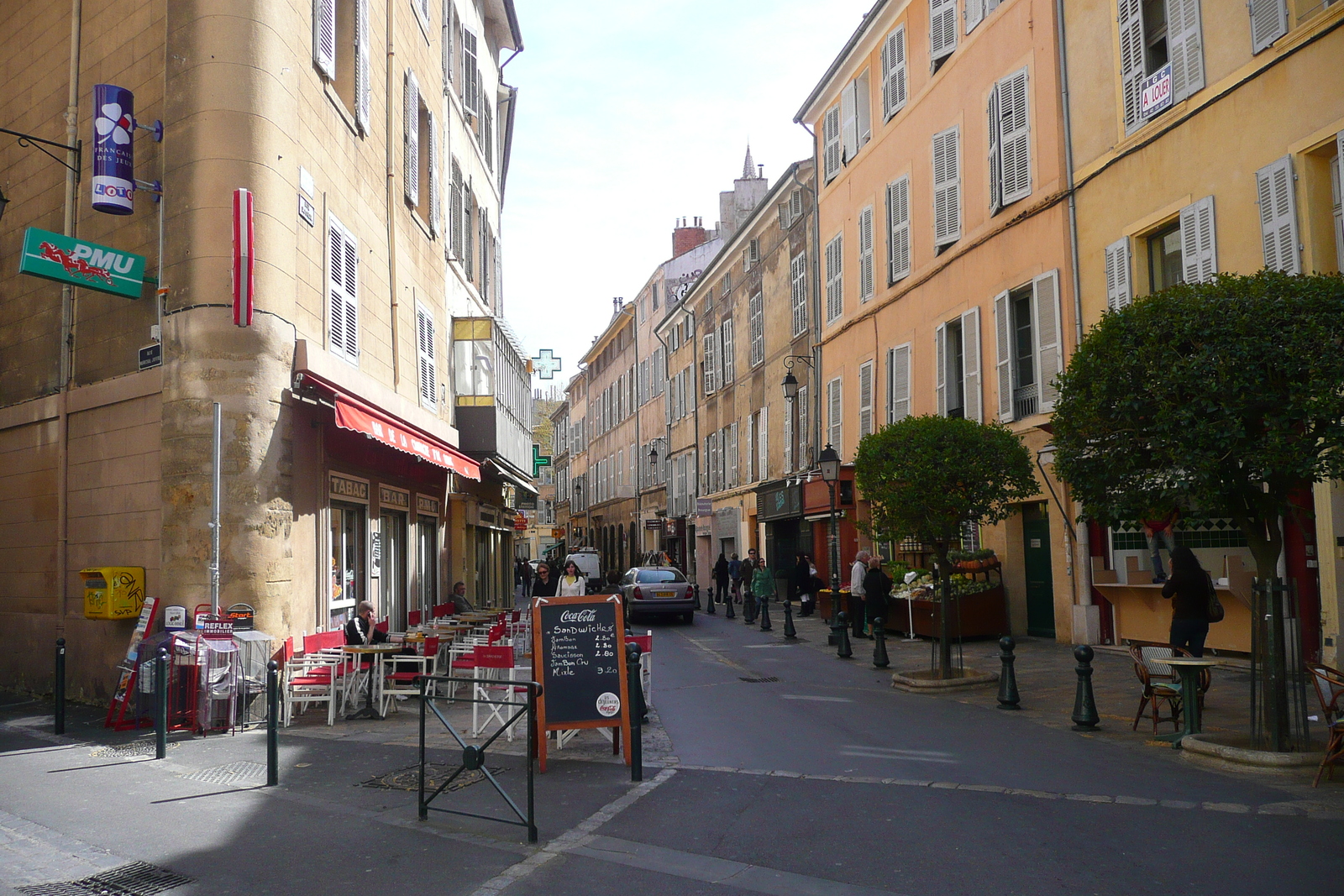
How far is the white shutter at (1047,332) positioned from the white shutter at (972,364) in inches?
72.1

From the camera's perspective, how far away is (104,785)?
25.8 ft

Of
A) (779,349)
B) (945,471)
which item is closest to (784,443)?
(779,349)

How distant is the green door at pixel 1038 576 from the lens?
17.4 metres

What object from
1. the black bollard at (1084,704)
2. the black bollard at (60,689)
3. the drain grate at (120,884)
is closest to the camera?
the drain grate at (120,884)

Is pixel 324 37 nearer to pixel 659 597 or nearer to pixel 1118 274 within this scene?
pixel 1118 274

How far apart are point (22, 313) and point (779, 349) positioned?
20.5 m

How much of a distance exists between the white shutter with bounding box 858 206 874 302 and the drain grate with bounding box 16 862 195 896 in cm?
2038

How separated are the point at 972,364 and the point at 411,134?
35.1ft

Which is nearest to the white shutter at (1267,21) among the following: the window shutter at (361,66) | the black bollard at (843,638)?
the black bollard at (843,638)

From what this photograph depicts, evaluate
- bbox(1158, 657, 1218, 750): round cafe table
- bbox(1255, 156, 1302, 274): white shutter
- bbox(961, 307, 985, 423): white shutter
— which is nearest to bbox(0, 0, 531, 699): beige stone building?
bbox(1158, 657, 1218, 750): round cafe table

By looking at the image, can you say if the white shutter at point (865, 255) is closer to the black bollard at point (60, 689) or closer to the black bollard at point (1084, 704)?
the black bollard at point (1084, 704)

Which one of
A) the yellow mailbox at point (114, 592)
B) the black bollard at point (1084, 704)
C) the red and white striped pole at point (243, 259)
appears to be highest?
the red and white striped pole at point (243, 259)

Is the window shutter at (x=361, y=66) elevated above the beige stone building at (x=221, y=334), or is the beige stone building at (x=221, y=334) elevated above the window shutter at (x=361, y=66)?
the window shutter at (x=361, y=66)

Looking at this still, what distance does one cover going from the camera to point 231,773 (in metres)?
8.35
